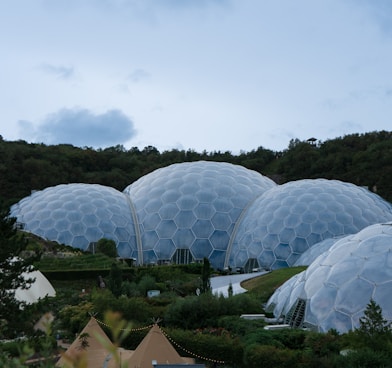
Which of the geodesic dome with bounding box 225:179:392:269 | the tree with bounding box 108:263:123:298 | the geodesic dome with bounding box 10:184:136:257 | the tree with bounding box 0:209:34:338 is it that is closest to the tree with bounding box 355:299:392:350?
the tree with bounding box 0:209:34:338

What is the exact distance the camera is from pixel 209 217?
3756 centimetres

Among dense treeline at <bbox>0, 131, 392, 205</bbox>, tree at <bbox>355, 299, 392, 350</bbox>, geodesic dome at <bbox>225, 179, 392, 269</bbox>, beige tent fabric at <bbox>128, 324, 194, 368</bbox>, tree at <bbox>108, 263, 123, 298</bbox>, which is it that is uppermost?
dense treeline at <bbox>0, 131, 392, 205</bbox>

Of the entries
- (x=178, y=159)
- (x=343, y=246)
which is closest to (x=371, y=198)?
(x=343, y=246)

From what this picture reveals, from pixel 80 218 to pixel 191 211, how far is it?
657 centimetres

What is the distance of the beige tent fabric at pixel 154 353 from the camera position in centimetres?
1352

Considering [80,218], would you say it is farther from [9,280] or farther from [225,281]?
[9,280]

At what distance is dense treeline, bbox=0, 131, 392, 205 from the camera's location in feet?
181

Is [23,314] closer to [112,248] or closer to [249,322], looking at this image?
[249,322]

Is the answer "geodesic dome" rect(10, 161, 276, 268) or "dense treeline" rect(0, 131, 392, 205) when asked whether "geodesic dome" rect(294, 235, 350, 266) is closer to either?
"geodesic dome" rect(10, 161, 276, 268)

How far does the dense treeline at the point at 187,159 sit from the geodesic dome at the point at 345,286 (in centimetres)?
3445

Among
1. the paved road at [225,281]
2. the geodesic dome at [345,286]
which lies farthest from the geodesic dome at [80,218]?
the geodesic dome at [345,286]

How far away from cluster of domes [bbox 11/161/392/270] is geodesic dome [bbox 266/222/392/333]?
1553cm

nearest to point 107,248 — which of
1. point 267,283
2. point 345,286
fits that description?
point 267,283

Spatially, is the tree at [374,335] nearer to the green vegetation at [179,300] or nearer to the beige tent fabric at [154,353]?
the green vegetation at [179,300]
